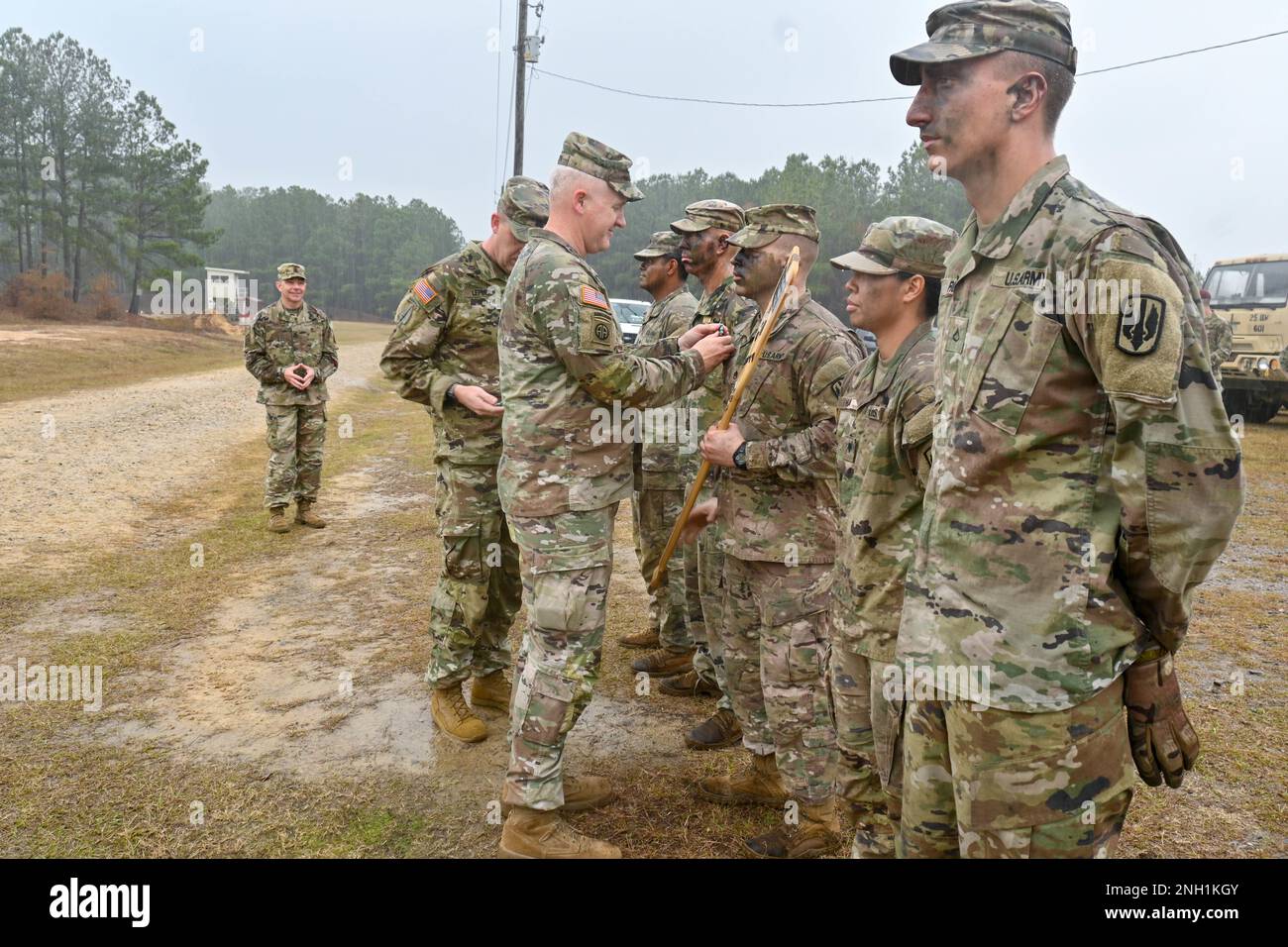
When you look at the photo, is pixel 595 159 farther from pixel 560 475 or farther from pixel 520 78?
pixel 520 78

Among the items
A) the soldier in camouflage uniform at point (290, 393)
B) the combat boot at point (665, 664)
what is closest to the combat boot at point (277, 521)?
the soldier in camouflage uniform at point (290, 393)

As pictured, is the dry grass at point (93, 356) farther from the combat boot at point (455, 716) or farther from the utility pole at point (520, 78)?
the combat boot at point (455, 716)

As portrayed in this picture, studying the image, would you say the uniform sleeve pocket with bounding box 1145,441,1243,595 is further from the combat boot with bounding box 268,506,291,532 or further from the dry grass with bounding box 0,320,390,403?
the dry grass with bounding box 0,320,390,403

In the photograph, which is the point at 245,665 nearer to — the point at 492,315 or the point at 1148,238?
the point at 492,315

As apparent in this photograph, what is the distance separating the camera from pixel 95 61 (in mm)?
41344

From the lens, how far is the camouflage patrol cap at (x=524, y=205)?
4.02 m

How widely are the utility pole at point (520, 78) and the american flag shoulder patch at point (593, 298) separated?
17679mm

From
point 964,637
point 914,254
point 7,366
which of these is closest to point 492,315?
point 914,254

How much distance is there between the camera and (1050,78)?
5.78ft

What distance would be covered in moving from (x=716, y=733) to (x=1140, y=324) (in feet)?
10.2

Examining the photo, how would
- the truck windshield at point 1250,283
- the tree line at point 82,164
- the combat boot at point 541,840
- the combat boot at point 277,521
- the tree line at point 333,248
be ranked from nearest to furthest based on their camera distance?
1. the combat boot at point 541,840
2. the combat boot at point 277,521
3. the truck windshield at point 1250,283
4. the tree line at point 82,164
5. the tree line at point 333,248

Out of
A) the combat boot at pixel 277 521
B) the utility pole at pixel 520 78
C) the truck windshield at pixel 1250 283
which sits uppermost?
the utility pole at pixel 520 78

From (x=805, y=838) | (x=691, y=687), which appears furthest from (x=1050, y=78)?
(x=691, y=687)

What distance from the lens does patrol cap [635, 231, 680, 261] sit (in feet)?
18.2
